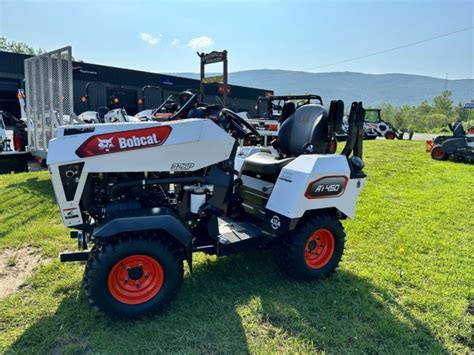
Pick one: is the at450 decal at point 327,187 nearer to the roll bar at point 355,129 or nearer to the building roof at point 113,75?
the roll bar at point 355,129

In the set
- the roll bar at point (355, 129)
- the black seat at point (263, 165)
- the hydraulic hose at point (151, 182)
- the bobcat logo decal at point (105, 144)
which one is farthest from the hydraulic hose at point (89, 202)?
the roll bar at point (355, 129)

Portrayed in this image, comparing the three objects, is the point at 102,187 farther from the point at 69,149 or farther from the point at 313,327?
the point at 313,327

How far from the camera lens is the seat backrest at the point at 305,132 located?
3.75 m

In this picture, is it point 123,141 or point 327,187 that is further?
point 327,187

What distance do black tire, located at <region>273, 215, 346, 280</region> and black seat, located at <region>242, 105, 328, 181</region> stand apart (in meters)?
0.58

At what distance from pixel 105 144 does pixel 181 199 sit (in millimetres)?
779

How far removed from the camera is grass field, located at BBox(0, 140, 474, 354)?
2490mm

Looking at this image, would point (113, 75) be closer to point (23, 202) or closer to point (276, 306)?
point (23, 202)

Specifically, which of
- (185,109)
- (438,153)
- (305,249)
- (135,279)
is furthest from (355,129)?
(438,153)

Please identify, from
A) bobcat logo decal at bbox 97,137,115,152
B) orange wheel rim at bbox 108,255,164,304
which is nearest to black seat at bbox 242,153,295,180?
orange wheel rim at bbox 108,255,164,304

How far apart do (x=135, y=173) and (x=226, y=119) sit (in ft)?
3.12

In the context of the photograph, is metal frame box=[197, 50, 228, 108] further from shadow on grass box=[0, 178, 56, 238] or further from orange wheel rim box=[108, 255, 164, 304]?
orange wheel rim box=[108, 255, 164, 304]

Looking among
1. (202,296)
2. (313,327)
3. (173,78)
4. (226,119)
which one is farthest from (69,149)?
(173,78)

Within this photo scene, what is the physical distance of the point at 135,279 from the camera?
2.67 metres
